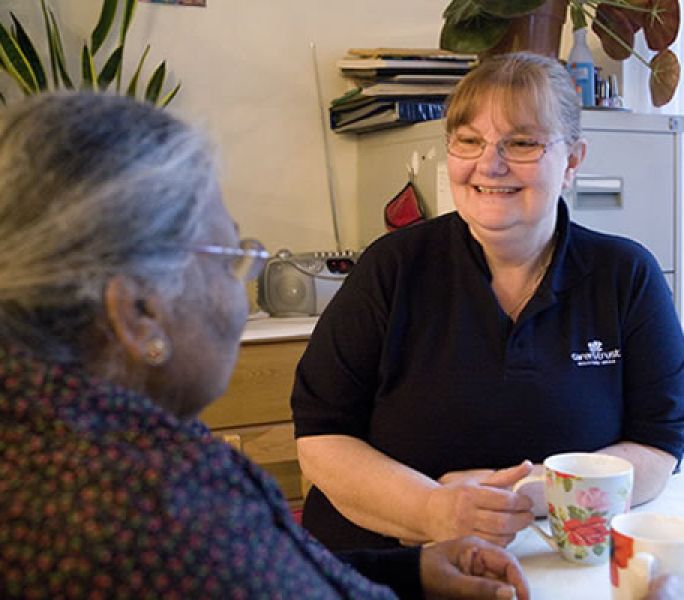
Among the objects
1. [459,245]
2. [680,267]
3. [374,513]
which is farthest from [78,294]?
[680,267]

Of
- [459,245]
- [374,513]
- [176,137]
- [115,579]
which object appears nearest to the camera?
[115,579]

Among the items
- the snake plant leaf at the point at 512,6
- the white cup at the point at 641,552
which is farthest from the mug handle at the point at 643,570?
the snake plant leaf at the point at 512,6

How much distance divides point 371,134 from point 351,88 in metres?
0.18

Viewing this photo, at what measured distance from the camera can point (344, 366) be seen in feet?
4.17

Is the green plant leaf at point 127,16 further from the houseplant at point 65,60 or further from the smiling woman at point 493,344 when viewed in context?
the smiling woman at point 493,344

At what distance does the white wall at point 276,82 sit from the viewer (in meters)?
2.56

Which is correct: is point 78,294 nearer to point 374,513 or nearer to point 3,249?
point 3,249

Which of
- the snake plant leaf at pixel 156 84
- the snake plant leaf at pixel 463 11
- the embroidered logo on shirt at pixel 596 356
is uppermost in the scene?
the snake plant leaf at pixel 463 11

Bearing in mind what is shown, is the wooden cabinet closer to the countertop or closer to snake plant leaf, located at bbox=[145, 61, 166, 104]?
the countertop

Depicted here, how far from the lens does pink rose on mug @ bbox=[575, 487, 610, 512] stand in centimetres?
92

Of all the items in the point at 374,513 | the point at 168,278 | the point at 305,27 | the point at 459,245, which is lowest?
the point at 374,513

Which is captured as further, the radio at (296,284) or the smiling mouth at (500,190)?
the radio at (296,284)

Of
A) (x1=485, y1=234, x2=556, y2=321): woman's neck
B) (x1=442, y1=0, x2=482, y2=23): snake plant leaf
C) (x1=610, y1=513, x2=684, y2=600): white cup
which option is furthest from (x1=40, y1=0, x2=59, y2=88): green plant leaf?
(x1=610, y1=513, x2=684, y2=600): white cup

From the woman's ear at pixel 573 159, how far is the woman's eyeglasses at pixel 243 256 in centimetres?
72
